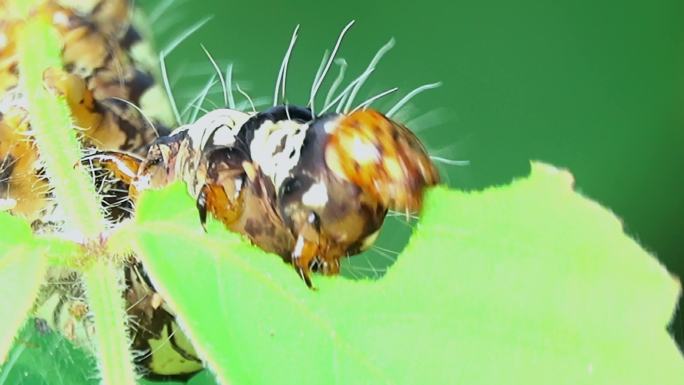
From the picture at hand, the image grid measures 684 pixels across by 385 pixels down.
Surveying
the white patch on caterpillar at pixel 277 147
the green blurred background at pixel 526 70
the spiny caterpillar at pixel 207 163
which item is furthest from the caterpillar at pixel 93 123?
the green blurred background at pixel 526 70

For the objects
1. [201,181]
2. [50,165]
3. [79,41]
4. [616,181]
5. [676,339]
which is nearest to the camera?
[676,339]

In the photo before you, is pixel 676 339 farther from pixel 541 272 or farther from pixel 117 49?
pixel 117 49

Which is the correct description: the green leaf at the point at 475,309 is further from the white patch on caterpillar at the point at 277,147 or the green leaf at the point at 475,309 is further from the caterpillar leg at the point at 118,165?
the caterpillar leg at the point at 118,165

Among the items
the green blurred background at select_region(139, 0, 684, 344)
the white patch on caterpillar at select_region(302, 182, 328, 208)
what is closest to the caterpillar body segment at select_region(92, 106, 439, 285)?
the white patch on caterpillar at select_region(302, 182, 328, 208)

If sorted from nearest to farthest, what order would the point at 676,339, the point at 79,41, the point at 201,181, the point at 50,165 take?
the point at 676,339, the point at 50,165, the point at 201,181, the point at 79,41

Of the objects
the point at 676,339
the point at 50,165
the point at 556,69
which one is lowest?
the point at 556,69

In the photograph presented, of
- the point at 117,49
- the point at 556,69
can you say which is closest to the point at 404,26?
the point at 556,69
